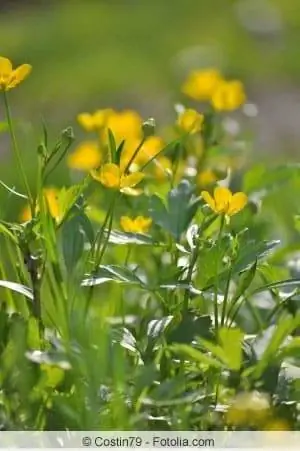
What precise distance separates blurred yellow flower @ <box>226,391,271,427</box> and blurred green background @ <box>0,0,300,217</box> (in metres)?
1.47

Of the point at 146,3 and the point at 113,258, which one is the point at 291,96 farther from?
the point at 113,258

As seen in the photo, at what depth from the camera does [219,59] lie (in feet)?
8.46

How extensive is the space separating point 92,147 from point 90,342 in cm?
51

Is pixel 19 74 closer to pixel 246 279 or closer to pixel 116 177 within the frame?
pixel 116 177

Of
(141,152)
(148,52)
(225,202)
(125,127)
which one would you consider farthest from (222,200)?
(148,52)

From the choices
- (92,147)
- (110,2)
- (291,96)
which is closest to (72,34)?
Answer: (110,2)

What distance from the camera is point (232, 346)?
2.20ft

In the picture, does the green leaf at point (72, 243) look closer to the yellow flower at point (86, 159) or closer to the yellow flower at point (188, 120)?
the yellow flower at point (188, 120)

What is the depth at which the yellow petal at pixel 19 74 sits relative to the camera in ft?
2.51

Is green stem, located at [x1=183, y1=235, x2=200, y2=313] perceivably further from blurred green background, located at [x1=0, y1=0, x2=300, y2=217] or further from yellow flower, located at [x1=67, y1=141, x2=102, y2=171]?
blurred green background, located at [x1=0, y1=0, x2=300, y2=217]

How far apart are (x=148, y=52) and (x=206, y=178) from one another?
1.67 m

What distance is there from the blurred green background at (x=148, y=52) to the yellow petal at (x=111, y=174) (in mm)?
1436

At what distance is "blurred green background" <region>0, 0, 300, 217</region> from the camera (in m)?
2.39

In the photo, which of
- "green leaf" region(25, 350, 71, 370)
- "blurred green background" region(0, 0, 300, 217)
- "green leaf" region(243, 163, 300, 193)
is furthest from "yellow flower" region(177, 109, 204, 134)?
"blurred green background" region(0, 0, 300, 217)
